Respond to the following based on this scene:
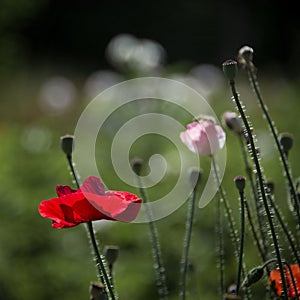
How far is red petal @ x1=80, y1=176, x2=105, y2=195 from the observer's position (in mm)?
1000

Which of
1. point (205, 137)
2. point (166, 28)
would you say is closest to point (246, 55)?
point (205, 137)

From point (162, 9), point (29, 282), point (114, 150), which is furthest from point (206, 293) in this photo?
point (162, 9)

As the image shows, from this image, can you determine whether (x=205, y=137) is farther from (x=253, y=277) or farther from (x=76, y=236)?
(x=76, y=236)

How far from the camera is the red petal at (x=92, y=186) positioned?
100 centimetres

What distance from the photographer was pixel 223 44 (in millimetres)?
11312

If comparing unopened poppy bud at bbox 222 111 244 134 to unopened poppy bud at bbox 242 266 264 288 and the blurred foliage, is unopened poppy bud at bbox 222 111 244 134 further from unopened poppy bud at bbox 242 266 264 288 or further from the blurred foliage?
the blurred foliage

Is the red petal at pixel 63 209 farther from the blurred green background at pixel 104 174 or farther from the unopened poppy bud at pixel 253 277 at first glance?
the blurred green background at pixel 104 174

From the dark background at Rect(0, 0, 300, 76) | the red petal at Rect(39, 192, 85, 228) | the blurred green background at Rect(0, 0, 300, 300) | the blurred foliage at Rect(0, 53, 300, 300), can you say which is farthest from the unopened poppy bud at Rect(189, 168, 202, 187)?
the dark background at Rect(0, 0, 300, 76)

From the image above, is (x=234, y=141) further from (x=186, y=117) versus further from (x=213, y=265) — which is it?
(x=213, y=265)

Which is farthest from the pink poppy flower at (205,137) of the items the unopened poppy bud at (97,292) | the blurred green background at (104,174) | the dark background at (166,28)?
the dark background at (166,28)

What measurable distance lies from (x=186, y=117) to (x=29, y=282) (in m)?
2.01

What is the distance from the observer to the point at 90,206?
0.97m

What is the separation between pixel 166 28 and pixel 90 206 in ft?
37.6

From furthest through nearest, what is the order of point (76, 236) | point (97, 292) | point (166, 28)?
point (166, 28), point (76, 236), point (97, 292)
